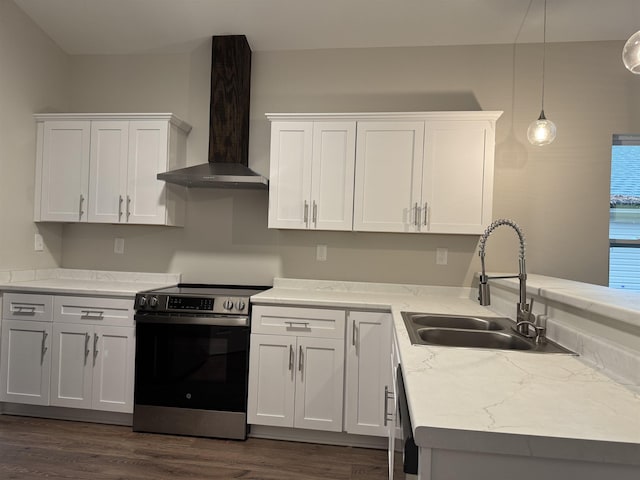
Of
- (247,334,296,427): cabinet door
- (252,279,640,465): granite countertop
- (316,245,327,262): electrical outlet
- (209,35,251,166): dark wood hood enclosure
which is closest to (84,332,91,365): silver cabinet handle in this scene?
(247,334,296,427): cabinet door

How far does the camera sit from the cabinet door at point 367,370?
8.37 feet

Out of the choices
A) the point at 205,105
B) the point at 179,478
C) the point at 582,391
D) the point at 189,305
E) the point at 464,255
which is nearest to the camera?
the point at 582,391

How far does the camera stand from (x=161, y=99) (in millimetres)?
3404

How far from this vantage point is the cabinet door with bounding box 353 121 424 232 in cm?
282

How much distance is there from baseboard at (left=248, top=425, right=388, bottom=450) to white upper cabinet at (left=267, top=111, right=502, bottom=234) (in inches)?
54.7

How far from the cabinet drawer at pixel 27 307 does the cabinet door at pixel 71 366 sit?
13 centimetres

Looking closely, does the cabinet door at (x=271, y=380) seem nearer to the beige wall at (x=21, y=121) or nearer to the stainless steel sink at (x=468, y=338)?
the stainless steel sink at (x=468, y=338)

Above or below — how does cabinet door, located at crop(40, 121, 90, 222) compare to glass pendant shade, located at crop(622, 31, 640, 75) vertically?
below

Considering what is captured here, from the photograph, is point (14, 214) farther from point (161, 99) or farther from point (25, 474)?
point (25, 474)

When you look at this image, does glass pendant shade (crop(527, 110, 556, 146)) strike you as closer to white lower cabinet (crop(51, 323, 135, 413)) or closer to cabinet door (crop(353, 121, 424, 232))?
cabinet door (crop(353, 121, 424, 232))

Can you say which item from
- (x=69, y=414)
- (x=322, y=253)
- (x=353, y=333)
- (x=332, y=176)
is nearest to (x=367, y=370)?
(x=353, y=333)

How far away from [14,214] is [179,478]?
232cm

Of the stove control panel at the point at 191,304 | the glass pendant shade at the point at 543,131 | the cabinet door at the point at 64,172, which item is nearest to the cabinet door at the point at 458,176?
the glass pendant shade at the point at 543,131

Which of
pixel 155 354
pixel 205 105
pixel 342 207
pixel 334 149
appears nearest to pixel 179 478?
pixel 155 354
